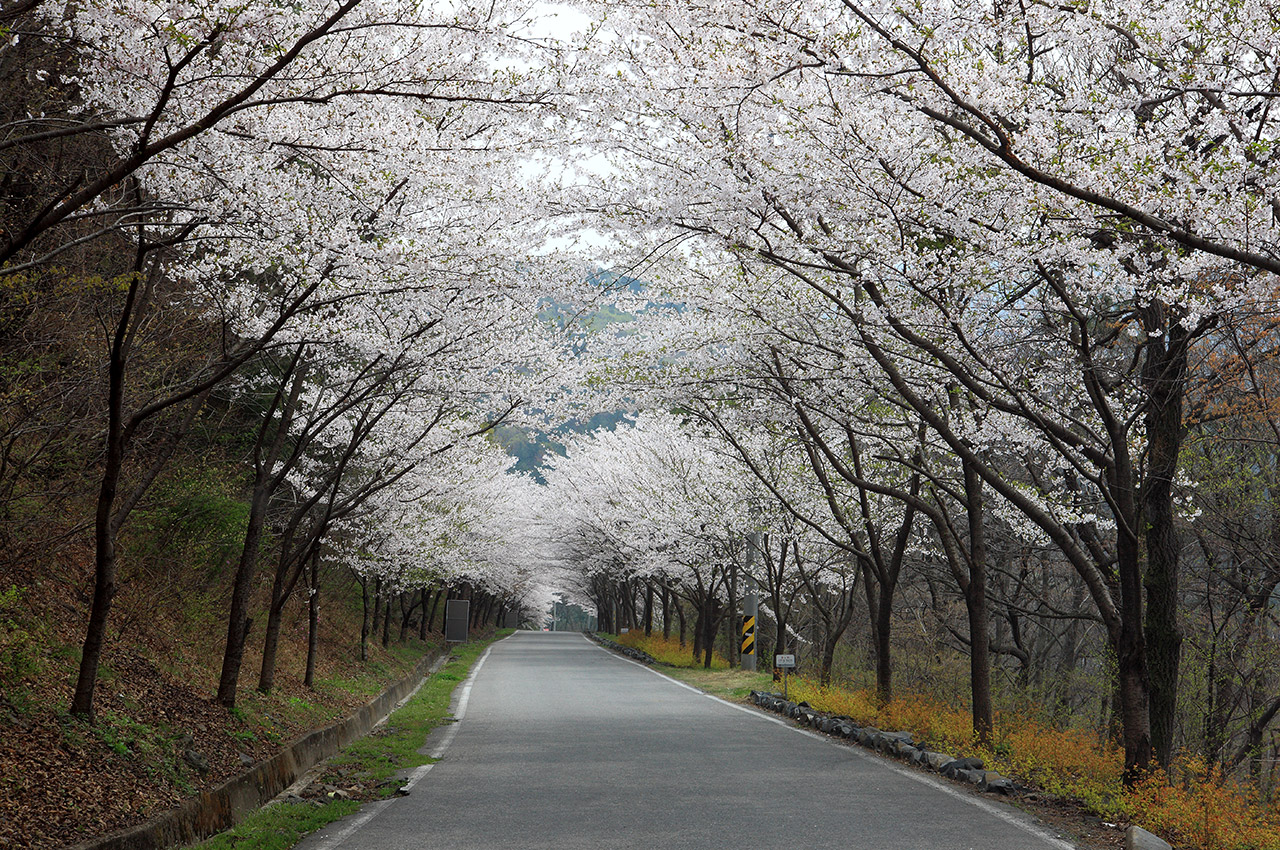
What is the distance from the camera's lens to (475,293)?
34.8 ft

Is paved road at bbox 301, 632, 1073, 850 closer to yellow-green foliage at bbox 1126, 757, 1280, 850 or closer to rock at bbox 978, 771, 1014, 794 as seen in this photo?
rock at bbox 978, 771, 1014, 794

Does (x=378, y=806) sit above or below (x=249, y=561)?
below

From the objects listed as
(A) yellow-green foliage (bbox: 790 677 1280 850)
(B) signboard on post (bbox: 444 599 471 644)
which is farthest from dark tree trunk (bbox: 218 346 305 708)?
(B) signboard on post (bbox: 444 599 471 644)

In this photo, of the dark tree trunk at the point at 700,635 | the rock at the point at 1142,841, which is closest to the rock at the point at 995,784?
the rock at the point at 1142,841

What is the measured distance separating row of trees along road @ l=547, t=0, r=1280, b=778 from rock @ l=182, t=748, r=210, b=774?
20.4ft

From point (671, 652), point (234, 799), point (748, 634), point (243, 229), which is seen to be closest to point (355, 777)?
point (234, 799)

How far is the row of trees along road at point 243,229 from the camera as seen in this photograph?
5.77 metres

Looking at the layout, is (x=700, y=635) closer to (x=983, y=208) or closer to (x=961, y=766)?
(x=961, y=766)

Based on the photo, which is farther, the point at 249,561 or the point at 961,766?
the point at 249,561

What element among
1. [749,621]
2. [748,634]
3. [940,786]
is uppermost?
[749,621]

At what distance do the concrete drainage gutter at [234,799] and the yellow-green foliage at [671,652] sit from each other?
19.1 metres

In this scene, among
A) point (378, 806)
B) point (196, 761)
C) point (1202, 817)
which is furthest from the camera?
point (378, 806)

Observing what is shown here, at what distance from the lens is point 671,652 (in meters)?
34.4

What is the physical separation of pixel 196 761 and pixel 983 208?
27.0 feet
